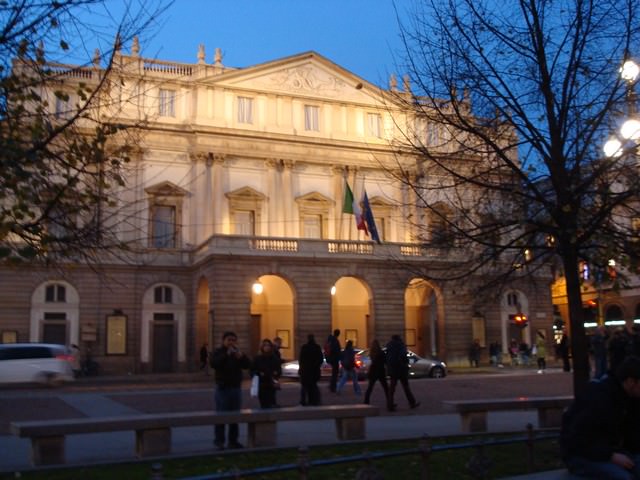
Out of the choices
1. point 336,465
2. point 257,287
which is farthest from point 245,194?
point 336,465

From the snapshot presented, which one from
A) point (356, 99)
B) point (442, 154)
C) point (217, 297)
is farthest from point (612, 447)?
point (356, 99)

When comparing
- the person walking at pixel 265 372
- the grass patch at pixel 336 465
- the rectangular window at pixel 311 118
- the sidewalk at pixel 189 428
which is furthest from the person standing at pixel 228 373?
the rectangular window at pixel 311 118

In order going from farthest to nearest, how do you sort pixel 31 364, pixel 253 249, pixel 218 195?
pixel 218 195
pixel 253 249
pixel 31 364

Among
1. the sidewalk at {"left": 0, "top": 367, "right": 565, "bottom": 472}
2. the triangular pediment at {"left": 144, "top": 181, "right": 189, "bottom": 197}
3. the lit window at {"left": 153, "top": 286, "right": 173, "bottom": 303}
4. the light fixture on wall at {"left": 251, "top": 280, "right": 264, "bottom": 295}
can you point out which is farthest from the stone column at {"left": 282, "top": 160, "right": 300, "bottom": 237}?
the sidewalk at {"left": 0, "top": 367, "right": 565, "bottom": 472}

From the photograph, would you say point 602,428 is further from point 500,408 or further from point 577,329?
point 500,408

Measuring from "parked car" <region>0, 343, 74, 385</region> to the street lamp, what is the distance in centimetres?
2297

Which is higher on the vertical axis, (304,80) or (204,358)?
(304,80)

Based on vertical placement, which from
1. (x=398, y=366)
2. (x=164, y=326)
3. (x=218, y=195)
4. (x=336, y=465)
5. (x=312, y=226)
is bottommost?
(x=336, y=465)

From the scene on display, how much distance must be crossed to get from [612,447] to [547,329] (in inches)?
1743

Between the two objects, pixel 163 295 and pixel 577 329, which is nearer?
pixel 577 329

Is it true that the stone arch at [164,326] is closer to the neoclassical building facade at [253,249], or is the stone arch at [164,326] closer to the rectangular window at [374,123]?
the neoclassical building facade at [253,249]

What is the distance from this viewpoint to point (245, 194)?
149 ft

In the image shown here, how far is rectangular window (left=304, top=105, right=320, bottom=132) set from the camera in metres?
47.7

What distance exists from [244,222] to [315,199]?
4802 mm
